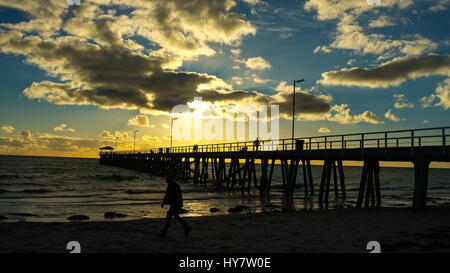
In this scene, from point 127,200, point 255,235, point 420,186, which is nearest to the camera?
point 255,235

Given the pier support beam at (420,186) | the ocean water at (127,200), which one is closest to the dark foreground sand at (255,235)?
the pier support beam at (420,186)

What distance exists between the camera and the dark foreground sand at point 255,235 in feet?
27.4

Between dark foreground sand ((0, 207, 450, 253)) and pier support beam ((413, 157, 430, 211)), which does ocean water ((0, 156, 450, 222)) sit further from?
pier support beam ((413, 157, 430, 211))

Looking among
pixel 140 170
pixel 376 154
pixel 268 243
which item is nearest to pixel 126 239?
pixel 268 243

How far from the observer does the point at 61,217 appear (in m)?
17.5

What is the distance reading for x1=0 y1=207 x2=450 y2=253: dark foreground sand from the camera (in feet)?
27.4

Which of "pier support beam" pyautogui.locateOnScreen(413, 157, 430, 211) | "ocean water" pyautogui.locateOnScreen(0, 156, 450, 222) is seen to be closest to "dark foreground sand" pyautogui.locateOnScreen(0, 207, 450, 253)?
"pier support beam" pyautogui.locateOnScreen(413, 157, 430, 211)

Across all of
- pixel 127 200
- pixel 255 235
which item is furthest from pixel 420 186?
pixel 127 200

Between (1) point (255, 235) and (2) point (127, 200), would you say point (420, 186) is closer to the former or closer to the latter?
(1) point (255, 235)

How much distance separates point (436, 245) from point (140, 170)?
6981cm

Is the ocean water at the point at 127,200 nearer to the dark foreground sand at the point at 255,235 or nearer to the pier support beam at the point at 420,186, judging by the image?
the dark foreground sand at the point at 255,235

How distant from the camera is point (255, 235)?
10.0 m
